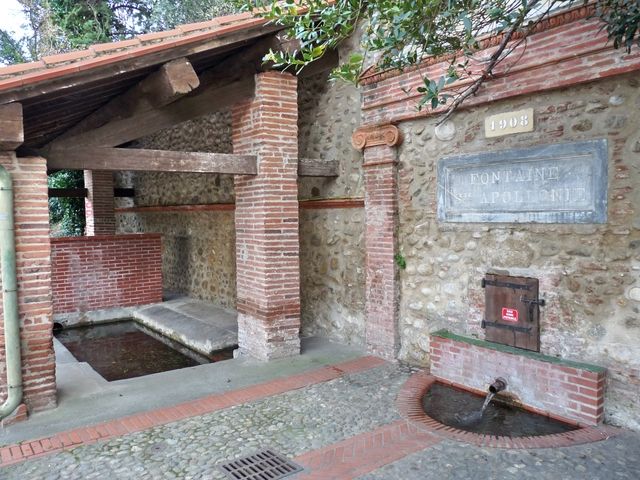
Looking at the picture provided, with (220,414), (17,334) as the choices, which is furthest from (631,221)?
(17,334)

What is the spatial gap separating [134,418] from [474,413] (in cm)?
315

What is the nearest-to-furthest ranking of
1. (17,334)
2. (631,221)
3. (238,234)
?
(631,221), (17,334), (238,234)

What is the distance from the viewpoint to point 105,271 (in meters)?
9.94

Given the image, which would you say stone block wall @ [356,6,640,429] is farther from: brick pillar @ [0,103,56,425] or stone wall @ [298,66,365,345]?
brick pillar @ [0,103,56,425]

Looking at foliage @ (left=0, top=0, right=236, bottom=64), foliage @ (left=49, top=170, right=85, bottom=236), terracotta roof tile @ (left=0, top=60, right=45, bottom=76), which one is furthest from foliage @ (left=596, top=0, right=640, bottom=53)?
foliage @ (left=49, top=170, right=85, bottom=236)

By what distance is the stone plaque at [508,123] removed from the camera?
15.1ft

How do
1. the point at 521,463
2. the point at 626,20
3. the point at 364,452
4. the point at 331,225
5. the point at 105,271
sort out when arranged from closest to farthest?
the point at 626,20 → the point at 521,463 → the point at 364,452 → the point at 331,225 → the point at 105,271

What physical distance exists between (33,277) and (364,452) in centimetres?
332

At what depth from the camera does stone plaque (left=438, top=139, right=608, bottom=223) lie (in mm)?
4195

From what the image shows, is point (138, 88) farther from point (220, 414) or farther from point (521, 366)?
point (521, 366)

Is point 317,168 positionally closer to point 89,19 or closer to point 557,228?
point 557,228

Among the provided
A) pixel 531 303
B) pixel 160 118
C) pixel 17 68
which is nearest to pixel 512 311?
pixel 531 303

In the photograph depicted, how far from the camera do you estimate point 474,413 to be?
15.3ft

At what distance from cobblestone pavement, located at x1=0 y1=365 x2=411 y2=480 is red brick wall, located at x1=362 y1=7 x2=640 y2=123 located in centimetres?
291
